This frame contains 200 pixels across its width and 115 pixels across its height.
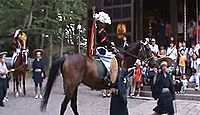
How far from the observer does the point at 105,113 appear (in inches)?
492

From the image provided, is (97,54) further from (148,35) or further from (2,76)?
(148,35)

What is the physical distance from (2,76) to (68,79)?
4.41m

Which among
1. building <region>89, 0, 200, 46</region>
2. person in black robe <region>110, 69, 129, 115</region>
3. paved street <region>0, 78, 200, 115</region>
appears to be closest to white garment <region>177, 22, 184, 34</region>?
building <region>89, 0, 200, 46</region>

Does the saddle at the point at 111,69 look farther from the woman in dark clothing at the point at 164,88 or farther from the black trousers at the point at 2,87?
the black trousers at the point at 2,87

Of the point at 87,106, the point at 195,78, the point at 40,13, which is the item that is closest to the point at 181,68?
the point at 195,78

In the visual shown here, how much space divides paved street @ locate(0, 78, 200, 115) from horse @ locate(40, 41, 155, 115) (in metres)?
1.62

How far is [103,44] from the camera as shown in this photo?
11273 mm

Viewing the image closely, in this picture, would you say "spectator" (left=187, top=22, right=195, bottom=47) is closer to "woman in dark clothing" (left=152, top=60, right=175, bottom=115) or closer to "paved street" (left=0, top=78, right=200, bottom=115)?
"paved street" (left=0, top=78, right=200, bottom=115)

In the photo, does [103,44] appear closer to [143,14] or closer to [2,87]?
[2,87]

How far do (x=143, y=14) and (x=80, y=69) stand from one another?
10.6 metres

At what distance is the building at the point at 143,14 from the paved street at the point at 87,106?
4.05 meters

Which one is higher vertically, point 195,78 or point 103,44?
point 103,44

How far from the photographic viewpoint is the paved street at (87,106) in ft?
41.3

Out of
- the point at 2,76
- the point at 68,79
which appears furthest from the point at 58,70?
the point at 2,76
